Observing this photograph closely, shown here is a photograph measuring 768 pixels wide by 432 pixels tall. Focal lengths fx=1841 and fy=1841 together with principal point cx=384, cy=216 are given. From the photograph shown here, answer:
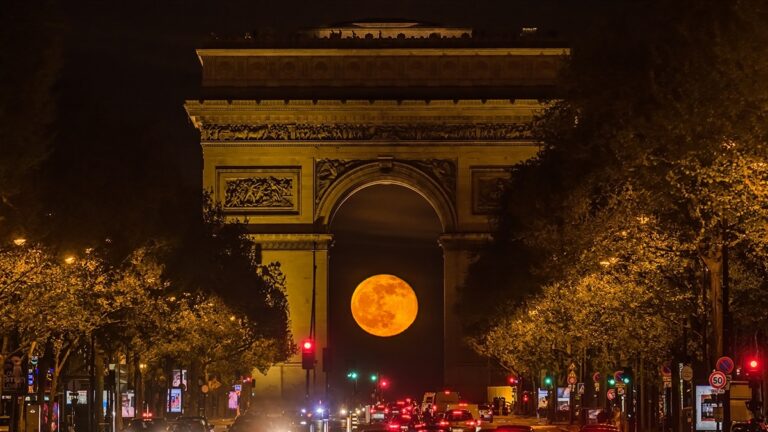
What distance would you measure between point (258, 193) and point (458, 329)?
55.8ft

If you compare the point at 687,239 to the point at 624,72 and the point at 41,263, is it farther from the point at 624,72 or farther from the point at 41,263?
the point at 41,263

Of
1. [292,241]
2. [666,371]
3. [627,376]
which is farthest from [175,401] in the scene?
[666,371]

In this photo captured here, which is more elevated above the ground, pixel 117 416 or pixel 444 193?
pixel 444 193

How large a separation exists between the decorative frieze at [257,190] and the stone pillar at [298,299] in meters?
2.13

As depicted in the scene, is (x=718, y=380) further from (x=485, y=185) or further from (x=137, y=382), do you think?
(x=485, y=185)

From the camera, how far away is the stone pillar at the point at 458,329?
126500mm

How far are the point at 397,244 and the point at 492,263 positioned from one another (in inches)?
2321

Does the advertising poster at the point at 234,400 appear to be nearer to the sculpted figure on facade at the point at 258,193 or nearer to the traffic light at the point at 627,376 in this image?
the sculpted figure on facade at the point at 258,193

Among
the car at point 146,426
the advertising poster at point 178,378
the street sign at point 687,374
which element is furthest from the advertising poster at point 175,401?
the street sign at point 687,374

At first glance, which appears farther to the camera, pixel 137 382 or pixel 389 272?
pixel 389 272

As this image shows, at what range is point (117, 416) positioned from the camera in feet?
254

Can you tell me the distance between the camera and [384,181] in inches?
4998

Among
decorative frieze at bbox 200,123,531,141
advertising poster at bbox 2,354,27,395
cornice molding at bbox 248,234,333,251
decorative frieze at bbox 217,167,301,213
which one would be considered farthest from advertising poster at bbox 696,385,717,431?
decorative frieze at bbox 217,167,301,213

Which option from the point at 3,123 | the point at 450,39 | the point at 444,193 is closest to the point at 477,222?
the point at 444,193
